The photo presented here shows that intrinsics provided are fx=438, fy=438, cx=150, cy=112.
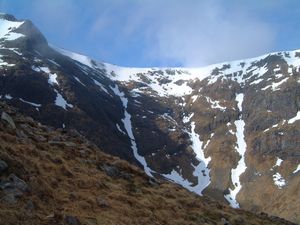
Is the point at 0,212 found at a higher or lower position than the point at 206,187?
lower

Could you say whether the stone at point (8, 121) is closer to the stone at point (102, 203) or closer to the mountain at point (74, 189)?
the mountain at point (74, 189)

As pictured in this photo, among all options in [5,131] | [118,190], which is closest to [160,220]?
[118,190]

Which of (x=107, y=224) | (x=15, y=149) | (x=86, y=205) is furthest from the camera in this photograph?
(x=15, y=149)

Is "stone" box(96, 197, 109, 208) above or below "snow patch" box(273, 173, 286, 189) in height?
below

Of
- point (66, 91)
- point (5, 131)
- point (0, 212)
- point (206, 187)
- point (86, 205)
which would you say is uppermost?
point (66, 91)

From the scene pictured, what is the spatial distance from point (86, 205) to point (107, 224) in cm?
201

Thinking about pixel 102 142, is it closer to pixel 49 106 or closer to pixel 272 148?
pixel 49 106

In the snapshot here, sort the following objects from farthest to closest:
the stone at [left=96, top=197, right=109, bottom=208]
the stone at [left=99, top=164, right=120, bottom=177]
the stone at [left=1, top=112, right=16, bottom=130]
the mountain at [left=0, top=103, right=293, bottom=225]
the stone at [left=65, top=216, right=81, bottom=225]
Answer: the stone at [left=99, top=164, right=120, bottom=177], the stone at [left=1, top=112, right=16, bottom=130], the stone at [left=96, top=197, right=109, bottom=208], the mountain at [left=0, top=103, right=293, bottom=225], the stone at [left=65, top=216, right=81, bottom=225]

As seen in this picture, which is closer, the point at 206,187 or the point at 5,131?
the point at 5,131

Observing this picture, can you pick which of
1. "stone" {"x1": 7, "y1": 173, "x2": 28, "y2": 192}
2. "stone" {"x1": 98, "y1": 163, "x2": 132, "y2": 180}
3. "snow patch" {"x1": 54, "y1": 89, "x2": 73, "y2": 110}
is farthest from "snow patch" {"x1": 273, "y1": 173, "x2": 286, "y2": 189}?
"stone" {"x1": 7, "y1": 173, "x2": 28, "y2": 192}

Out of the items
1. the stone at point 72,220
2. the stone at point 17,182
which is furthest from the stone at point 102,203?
the stone at point 17,182

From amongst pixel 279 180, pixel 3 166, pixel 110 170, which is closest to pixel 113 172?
pixel 110 170

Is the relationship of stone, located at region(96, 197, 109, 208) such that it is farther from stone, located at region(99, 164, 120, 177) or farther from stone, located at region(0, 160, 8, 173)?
stone, located at region(99, 164, 120, 177)

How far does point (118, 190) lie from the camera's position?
2822 cm
